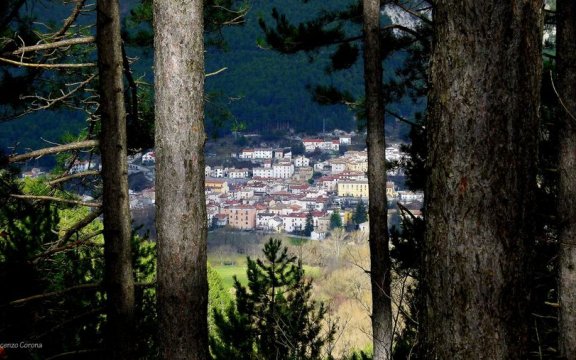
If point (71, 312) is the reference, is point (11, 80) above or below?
above

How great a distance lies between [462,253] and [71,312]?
3.64m

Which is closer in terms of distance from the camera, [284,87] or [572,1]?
[572,1]

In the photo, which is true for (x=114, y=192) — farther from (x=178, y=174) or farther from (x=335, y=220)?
(x=335, y=220)

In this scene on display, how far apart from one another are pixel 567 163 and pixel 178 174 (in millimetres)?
2797

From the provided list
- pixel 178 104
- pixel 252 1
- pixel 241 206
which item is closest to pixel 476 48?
pixel 178 104

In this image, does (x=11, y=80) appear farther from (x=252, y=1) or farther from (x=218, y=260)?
(x=218, y=260)

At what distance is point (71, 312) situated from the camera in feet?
13.9

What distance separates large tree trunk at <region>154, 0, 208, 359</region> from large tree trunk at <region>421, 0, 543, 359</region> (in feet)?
5.38

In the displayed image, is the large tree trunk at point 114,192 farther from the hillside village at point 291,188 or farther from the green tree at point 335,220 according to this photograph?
the green tree at point 335,220

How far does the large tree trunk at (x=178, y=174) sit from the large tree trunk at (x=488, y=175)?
64.5 inches

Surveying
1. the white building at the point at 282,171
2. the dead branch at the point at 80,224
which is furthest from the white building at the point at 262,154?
the dead branch at the point at 80,224

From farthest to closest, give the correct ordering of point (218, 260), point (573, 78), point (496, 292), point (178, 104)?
1. point (218, 260)
2. point (573, 78)
3. point (178, 104)
4. point (496, 292)

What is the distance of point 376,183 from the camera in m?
5.40

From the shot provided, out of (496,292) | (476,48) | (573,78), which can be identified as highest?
(573,78)
